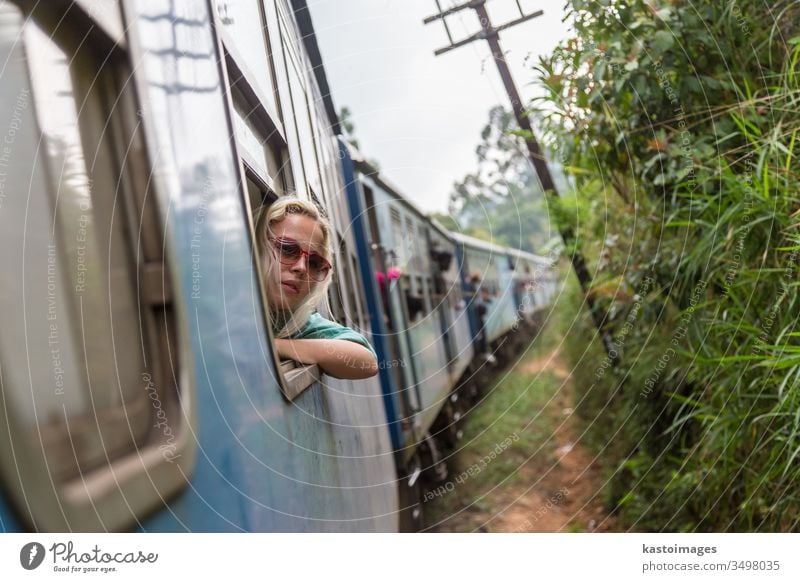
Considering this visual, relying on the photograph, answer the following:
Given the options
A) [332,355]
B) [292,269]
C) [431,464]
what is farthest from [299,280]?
[431,464]

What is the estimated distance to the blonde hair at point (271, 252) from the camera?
3.81 ft

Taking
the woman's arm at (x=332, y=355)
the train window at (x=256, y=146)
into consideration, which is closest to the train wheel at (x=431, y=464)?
the woman's arm at (x=332, y=355)

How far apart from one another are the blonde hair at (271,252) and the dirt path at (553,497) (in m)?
1.38

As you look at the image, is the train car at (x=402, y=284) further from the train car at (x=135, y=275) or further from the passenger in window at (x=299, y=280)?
the train car at (x=135, y=275)

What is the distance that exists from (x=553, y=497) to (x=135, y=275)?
1869 mm

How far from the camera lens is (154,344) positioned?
106 cm

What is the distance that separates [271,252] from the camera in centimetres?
117

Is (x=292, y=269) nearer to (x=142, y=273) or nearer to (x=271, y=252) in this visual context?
(x=271, y=252)

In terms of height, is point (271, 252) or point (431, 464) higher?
point (271, 252)

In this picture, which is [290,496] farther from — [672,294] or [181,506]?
[672,294]
